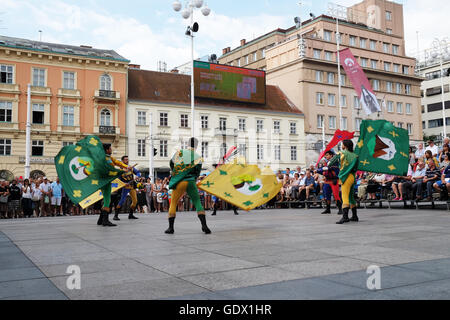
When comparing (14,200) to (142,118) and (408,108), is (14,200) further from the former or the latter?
(408,108)

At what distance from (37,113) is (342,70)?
1587 inches

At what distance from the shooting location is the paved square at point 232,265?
13.6 feet

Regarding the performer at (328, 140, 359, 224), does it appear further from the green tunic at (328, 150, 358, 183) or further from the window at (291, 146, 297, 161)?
the window at (291, 146, 297, 161)

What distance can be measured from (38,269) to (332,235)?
208 inches

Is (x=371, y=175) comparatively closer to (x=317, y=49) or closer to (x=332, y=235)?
(x=332, y=235)

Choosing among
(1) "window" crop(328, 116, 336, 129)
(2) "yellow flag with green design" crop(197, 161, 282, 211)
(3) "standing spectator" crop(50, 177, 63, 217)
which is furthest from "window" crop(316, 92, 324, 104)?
(2) "yellow flag with green design" crop(197, 161, 282, 211)

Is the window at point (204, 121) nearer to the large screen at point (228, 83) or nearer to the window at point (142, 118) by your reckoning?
the large screen at point (228, 83)

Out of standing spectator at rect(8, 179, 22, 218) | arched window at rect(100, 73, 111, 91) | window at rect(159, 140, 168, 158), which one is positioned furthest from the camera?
window at rect(159, 140, 168, 158)

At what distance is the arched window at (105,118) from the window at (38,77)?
6.49m

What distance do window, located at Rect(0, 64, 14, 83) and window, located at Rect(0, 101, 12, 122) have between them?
2193 mm

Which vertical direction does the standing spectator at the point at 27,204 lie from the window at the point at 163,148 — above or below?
below

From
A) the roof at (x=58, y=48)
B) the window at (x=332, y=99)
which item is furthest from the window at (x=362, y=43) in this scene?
the roof at (x=58, y=48)

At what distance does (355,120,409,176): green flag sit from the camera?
13.5m

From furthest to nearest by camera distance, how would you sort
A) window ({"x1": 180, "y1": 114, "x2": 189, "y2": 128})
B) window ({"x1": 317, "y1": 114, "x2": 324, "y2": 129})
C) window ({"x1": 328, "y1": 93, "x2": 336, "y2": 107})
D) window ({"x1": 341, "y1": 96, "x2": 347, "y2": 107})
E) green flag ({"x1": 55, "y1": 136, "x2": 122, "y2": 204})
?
window ({"x1": 341, "y1": 96, "x2": 347, "y2": 107}) < window ({"x1": 328, "y1": 93, "x2": 336, "y2": 107}) < window ({"x1": 317, "y1": 114, "x2": 324, "y2": 129}) < window ({"x1": 180, "y1": 114, "x2": 189, "y2": 128}) < green flag ({"x1": 55, "y1": 136, "x2": 122, "y2": 204})
